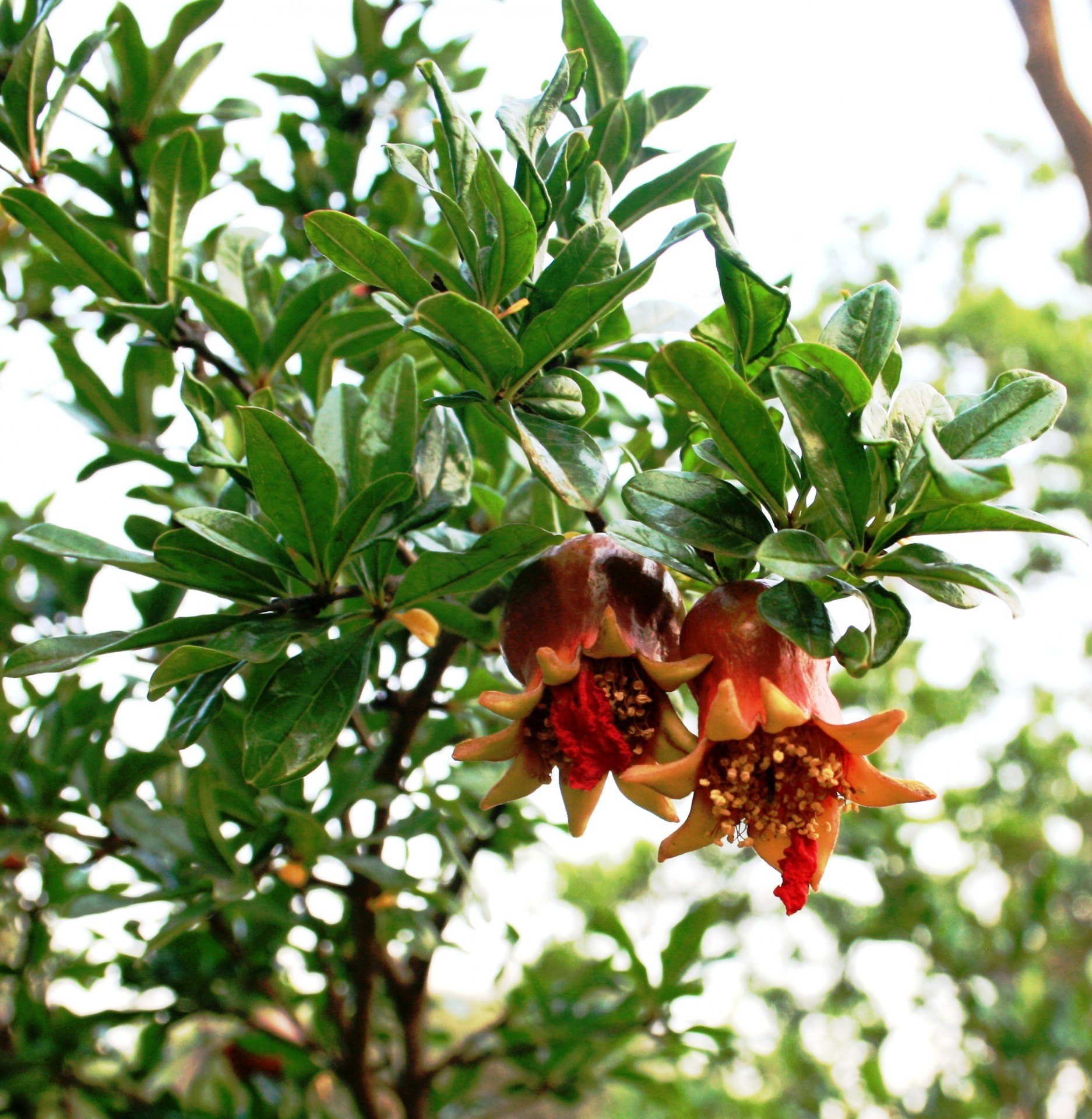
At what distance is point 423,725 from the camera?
4.00ft

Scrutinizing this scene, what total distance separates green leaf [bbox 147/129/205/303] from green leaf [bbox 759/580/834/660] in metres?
0.66

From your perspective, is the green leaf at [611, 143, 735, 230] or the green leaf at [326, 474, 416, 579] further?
the green leaf at [611, 143, 735, 230]

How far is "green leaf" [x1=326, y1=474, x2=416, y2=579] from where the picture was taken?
2.25 ft

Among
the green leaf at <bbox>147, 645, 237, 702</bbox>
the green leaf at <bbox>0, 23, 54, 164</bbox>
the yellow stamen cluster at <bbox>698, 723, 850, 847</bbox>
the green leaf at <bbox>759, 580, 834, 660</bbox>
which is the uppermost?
the green leaf at <bbox>0, 23, 54, 164</bbox>

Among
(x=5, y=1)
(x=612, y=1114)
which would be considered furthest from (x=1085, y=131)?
(x=612, y=1114)

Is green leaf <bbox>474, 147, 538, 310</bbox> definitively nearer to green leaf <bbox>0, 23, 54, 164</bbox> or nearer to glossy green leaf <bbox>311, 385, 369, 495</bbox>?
glossy green leaf <bbox>311, 385, 369, 495</bbox>

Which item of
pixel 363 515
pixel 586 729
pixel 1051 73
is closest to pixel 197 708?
pixel 363 515

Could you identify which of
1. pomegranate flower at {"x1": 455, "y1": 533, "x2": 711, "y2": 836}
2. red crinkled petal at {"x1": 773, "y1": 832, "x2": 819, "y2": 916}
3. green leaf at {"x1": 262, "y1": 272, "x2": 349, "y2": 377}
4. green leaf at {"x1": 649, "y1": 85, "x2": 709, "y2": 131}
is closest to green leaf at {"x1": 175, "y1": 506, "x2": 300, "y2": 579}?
pomegranate flower at {"x1": 455, "y1": 533, "x2": 711, "y2": 836}

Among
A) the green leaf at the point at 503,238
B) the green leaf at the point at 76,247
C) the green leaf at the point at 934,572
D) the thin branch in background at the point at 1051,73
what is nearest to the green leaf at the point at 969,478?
the green leaf at the point at 934,572

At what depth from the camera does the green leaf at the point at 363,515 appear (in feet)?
2.25

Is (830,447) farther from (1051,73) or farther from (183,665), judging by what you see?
(1051,73)

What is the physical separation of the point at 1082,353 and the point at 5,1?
5978 mm

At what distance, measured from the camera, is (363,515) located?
698mm

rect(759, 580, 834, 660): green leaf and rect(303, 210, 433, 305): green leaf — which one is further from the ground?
rect(303, 210, 433, 305): green leaf
